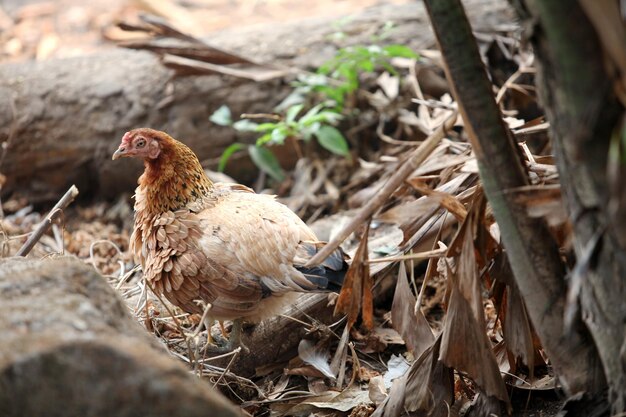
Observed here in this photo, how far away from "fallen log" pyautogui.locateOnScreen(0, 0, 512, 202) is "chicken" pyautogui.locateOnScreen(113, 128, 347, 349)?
191 centimetres

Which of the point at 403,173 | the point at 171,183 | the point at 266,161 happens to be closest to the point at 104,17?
the point at 266,161

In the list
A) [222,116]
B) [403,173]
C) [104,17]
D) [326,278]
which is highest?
[403,173]

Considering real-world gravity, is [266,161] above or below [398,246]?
below

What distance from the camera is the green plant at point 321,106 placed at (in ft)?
15.5

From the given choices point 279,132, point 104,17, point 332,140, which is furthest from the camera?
point 104,17

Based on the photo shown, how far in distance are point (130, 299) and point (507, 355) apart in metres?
1.90

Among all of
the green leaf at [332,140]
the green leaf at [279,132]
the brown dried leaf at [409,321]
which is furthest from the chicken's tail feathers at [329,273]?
the green leaf at [332,140]

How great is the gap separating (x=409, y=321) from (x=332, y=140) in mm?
2275

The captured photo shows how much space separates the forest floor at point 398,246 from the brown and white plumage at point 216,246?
20cm

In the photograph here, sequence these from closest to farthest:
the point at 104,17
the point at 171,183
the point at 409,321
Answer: the point at 409,321 < the point at 171,183 < the point at 104,17

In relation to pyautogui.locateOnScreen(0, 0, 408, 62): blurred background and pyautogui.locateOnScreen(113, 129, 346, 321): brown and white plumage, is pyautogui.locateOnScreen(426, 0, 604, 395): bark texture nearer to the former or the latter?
pyautogui.locateOnScreen(113, 129, 346, 321): brown and white plumage

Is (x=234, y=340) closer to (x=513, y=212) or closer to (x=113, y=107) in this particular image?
(x=513, y=212)

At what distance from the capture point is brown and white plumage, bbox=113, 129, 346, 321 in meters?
3.07

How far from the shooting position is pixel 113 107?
5.36 meters
